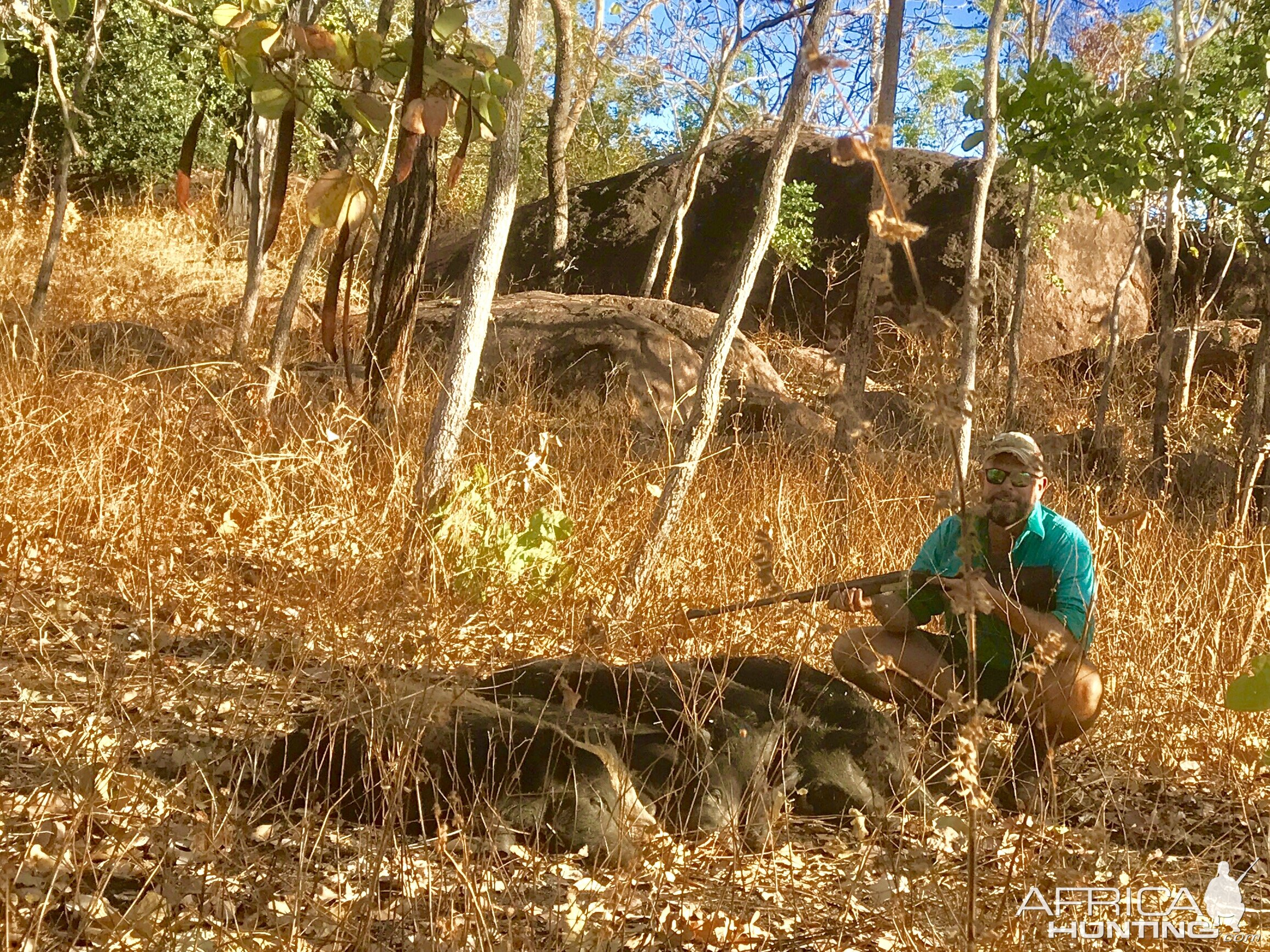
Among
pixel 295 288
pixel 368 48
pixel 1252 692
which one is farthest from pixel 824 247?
pixel 1252 692

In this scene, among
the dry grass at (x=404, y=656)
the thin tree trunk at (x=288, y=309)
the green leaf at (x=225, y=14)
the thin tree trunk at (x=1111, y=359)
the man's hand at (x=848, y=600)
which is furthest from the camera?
the thin tree trunk at (x=1111, y=359)

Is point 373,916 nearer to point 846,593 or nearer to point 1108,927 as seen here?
point 1108,927

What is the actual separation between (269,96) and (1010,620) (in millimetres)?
2439

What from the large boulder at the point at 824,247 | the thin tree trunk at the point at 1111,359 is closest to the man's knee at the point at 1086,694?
the thin tree trunk at the point at 1111,359

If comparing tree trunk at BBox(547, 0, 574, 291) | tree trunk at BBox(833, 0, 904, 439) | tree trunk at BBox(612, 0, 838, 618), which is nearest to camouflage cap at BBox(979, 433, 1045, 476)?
tree trunk at BBox(612, 0, 838, 618)

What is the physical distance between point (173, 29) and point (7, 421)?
10129mm

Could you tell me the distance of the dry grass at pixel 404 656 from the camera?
2148 millimetres

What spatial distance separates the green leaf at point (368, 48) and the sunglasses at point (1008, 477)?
245 centimetres

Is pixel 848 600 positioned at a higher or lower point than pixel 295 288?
lower

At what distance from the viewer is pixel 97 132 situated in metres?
13.1

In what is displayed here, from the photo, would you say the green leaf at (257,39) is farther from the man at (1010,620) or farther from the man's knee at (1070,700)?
the man's knee at (1070,700)

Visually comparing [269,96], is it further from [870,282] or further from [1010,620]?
[870,282]

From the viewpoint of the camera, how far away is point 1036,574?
3.51m

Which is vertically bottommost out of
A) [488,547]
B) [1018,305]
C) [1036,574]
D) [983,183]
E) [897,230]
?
[488,547]
